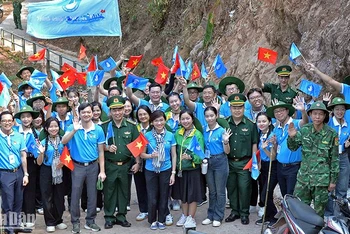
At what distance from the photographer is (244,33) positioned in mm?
14594

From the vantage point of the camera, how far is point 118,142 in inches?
342

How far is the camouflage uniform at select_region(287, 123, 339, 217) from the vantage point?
24.9 ft

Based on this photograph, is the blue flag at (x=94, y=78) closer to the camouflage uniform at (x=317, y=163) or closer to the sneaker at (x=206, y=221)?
the sneaker at (x=206, y=221)

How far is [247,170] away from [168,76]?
2.85 metres

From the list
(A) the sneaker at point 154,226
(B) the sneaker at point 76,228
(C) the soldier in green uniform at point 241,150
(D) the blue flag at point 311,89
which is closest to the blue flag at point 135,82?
(C) the soldier in green uniform at point 241,150

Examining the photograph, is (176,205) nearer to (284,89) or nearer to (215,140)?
(215,140)

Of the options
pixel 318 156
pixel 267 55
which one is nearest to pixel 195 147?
Answer: pixel 318 156

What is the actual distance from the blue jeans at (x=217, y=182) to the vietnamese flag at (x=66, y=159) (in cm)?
213

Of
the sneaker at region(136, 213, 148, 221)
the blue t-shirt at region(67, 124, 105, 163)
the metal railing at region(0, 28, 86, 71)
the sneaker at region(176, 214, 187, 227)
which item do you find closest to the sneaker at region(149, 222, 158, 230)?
the sneaker at region(176, 214, 187, 227)

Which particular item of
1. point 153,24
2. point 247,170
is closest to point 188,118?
point 247,170

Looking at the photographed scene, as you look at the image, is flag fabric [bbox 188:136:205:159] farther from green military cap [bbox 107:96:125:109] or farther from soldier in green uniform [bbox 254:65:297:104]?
soldier in green uniform [bbox 254:65:297:104]

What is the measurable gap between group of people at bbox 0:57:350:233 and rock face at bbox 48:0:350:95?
8.99 ft

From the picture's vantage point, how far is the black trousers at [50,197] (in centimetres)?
858

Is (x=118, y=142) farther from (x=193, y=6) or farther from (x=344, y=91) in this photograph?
(x=193, y=6)
